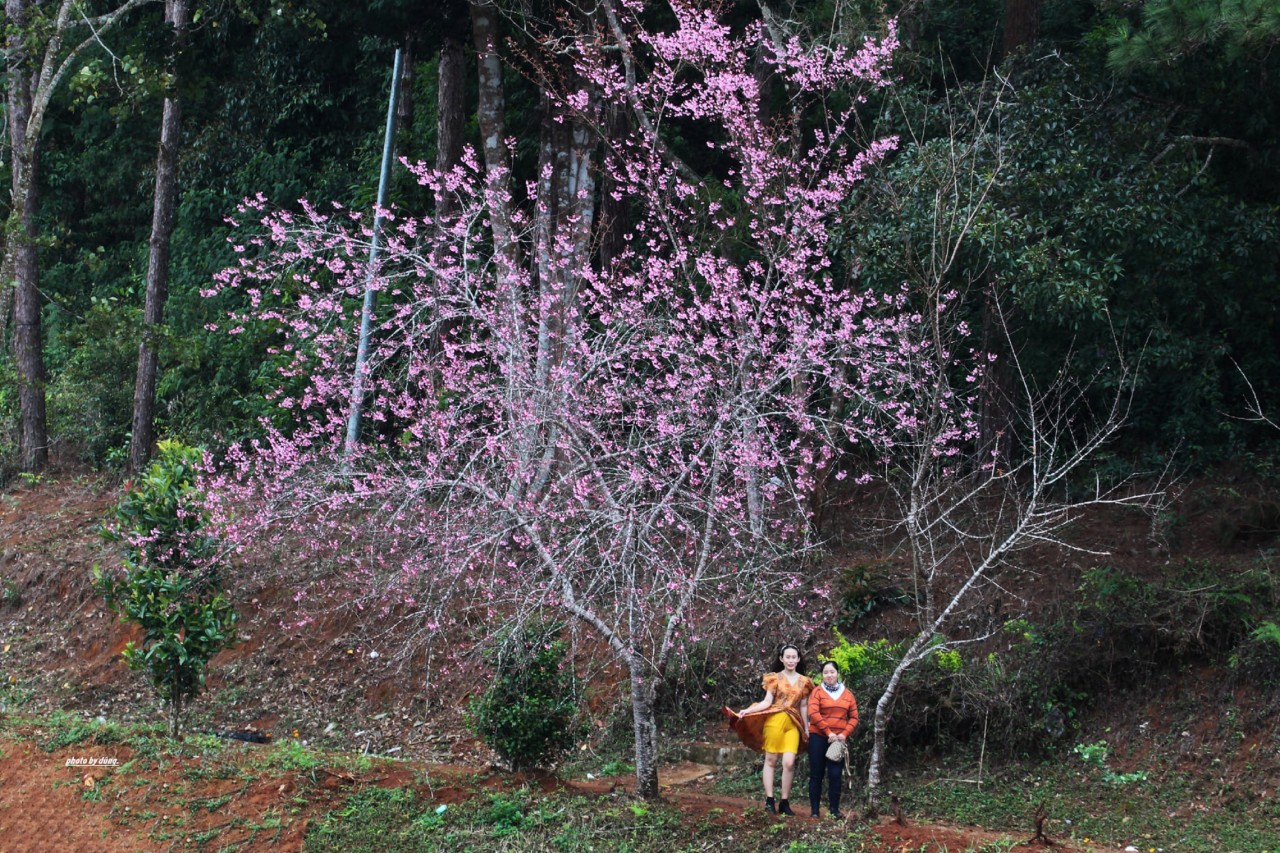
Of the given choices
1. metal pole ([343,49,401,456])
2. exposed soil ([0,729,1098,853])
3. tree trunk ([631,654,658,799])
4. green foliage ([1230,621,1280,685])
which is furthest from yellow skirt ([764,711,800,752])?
metal pole ([343,49,401,456])

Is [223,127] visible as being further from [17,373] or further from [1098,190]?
[1098,190]

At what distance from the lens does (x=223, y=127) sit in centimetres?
2030

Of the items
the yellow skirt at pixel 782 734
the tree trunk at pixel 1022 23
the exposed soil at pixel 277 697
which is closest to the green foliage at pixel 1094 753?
the exposed soil at pixel 277 697

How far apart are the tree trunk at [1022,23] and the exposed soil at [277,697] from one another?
474 cm

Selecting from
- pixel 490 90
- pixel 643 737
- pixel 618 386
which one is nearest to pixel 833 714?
pixel 643 737

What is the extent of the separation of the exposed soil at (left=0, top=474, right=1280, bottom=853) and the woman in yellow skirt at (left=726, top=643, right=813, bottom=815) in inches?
13.5

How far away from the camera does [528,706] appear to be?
26.2ft

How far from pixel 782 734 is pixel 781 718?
0.10 metres

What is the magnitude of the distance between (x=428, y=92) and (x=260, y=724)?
9.24m

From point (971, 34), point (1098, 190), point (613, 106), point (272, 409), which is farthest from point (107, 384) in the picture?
point (1098, 190)

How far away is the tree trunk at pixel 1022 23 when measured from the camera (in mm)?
12398

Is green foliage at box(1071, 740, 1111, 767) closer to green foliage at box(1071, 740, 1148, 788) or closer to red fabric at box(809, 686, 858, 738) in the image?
green foliage at box(1071, 740, 1148, 788)

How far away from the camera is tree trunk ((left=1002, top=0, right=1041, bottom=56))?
12.4 metres

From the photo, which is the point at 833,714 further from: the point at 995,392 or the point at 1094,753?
the point at 995,392
